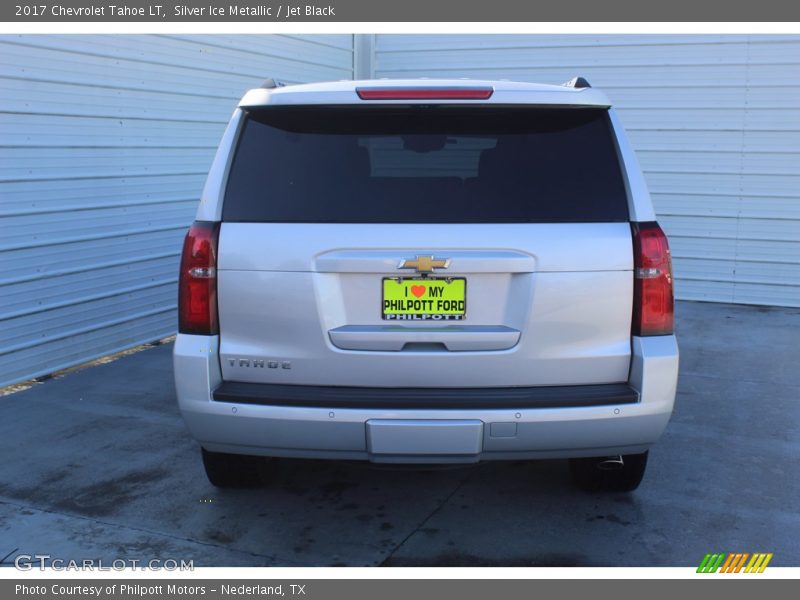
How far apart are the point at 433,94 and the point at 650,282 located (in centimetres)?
116

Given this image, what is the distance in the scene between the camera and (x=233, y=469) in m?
4.25

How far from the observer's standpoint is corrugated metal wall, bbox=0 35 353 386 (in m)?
6.29

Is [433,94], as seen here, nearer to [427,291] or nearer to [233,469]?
[427,291]

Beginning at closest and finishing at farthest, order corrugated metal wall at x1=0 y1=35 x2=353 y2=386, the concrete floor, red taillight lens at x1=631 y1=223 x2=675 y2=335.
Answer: red taillight lens at x1=631 y1=223 x2=675 y2=335 → the concrete floor → corrugated metal wall at x1=0 y1=35 x2=353 y2=386

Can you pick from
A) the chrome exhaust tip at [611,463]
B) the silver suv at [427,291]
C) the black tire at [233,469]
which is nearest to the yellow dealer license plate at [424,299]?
the silver suv at [427,291]

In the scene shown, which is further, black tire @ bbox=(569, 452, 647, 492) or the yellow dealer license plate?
black tire @ bbox=(569, 452, 647, 492)

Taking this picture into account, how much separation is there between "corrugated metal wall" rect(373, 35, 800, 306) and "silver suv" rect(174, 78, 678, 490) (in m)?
6.85

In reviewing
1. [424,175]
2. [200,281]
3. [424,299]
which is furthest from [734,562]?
[200,281]

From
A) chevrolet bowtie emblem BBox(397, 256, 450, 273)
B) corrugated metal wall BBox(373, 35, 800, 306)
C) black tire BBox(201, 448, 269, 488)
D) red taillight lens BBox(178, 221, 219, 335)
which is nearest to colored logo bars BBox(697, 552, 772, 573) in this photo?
chevrolet bowtie emblem BBox(397, 256, 450, 273)

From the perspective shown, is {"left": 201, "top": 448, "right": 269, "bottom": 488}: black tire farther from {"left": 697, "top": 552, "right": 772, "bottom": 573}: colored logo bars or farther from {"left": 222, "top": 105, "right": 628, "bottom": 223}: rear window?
{"left": 697, "top": 552, "right": 772, "bottom": 573}: colored logo bars

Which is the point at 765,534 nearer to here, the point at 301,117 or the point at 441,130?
the point at 441,130

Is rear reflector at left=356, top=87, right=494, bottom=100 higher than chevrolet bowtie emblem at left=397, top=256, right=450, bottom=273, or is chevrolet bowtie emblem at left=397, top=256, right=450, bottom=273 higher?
rear reflector at left=356, top=87, right=494, bottom=100

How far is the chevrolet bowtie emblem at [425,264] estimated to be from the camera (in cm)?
332

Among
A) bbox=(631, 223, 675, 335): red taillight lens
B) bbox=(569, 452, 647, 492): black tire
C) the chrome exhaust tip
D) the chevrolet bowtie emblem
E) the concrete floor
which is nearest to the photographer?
the chevrolet bowtie emblem
